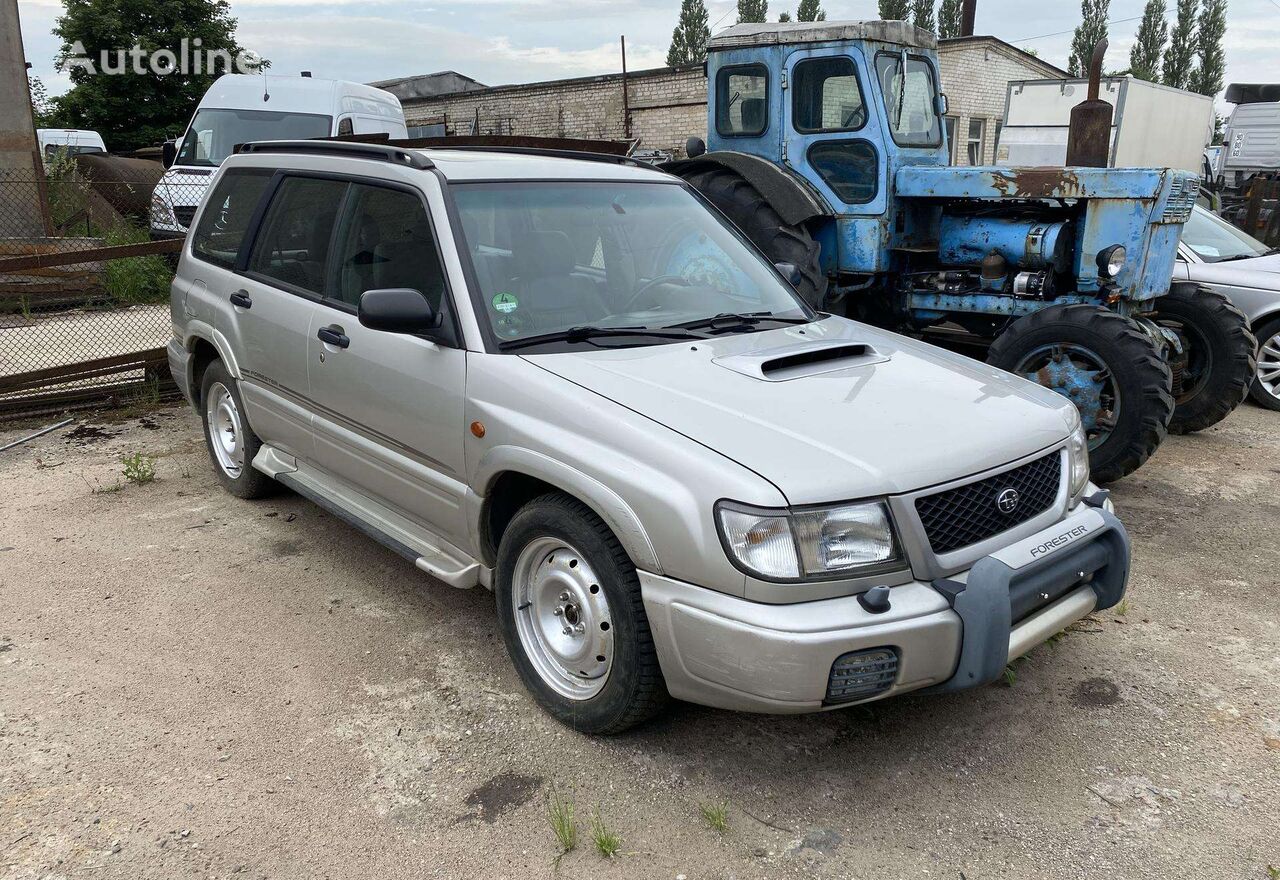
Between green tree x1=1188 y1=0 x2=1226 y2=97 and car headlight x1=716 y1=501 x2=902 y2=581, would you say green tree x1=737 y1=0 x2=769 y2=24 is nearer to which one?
green tree x1=1188 y1=0 x2=1226 y2=97

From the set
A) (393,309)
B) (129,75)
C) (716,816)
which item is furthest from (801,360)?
(129,75)

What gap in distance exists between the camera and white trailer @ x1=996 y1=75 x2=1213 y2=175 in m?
14.7

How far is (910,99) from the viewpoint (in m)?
6.98

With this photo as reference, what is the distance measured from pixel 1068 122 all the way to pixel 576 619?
566 inches

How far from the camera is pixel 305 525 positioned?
5000 mm

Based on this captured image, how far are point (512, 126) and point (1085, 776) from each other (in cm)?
2667

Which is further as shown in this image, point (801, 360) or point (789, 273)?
point (789, 273)

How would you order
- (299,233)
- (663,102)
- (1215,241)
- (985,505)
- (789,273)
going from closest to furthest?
1. (985,505)
2. (299,233)
3. (789,273)
4. (1215,241)
5. (663,102)

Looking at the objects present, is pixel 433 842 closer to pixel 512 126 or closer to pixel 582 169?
pixel 582 169

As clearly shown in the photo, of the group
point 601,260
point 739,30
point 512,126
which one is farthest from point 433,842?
point 512,126

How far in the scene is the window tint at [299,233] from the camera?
4168 mm

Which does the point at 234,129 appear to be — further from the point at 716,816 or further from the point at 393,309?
the point at 716,816

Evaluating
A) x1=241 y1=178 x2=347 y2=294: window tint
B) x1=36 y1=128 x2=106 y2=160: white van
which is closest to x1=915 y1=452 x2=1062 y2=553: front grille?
x1=241 y1=178 x2=347 y2=294: window tint

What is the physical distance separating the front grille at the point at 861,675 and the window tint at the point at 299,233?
2.73m
